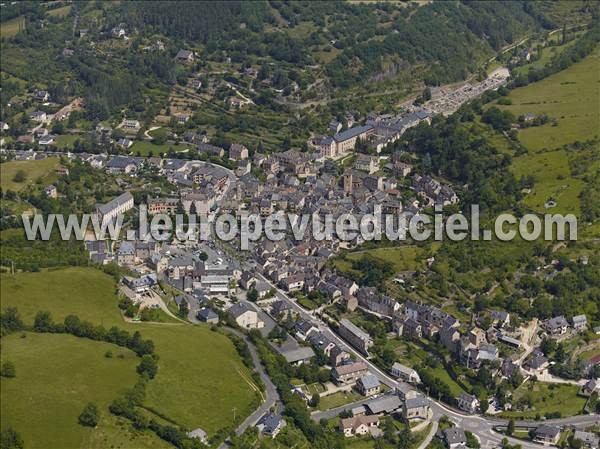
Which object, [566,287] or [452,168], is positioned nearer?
[566,287]

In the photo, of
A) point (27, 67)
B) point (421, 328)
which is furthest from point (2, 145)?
point (421, 328)

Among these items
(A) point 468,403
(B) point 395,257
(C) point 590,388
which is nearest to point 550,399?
(C) point 590,388

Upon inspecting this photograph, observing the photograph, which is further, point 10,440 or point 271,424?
point 271,424

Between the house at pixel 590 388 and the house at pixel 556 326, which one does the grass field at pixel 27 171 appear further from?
the house at pixel 590 388

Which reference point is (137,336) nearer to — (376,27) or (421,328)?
(421,328)

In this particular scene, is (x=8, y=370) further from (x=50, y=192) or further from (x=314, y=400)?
(x=50, y=192)

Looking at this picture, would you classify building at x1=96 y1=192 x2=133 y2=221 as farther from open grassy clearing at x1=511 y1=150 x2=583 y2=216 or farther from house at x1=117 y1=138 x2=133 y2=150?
open grassy clearing at x1=511 y1=150 x2=583 y2=216
